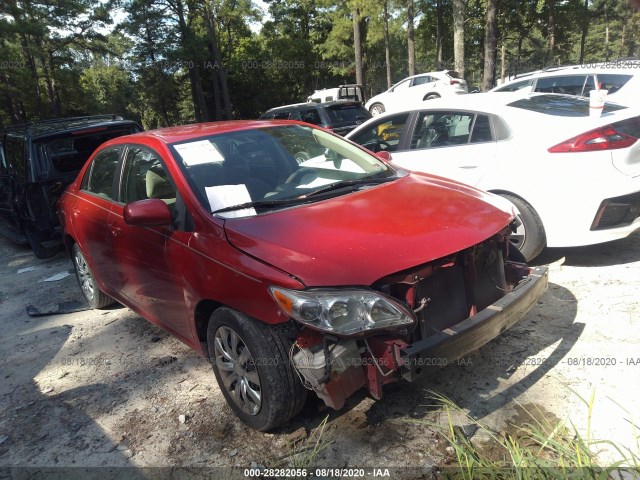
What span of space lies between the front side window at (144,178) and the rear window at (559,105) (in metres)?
3.26

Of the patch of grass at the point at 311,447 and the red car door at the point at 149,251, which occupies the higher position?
the red car door at the point at 149,251

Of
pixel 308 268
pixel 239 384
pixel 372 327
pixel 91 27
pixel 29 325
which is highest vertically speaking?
pixel 91 27

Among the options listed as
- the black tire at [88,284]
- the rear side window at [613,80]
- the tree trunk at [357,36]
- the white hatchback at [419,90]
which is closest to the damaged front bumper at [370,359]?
the black tire at [88,284]

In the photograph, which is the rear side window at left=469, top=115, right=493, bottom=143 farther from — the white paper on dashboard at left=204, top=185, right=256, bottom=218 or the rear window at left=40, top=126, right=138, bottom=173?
the rear window at left=40, top=126, right=138, bottom=173

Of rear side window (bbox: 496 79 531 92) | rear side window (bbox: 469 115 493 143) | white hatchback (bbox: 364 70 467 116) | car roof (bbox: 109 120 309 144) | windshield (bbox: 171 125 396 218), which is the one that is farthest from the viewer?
white hatchback (bbox: 364 70 467 116)

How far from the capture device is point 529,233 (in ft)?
13.8

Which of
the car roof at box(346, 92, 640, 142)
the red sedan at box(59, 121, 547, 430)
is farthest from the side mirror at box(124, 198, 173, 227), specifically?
the car roof at box(346, 92, 640, 142)

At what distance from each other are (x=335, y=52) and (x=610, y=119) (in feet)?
93.3

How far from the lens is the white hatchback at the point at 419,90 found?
19609mm

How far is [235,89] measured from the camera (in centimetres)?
3566

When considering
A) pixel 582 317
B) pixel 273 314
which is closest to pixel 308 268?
pixel 273 314

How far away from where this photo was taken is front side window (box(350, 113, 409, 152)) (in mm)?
5337

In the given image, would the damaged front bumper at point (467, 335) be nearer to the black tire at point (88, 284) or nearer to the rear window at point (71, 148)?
the black tire at point (88, 284)

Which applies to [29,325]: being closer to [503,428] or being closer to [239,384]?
[239,384]
